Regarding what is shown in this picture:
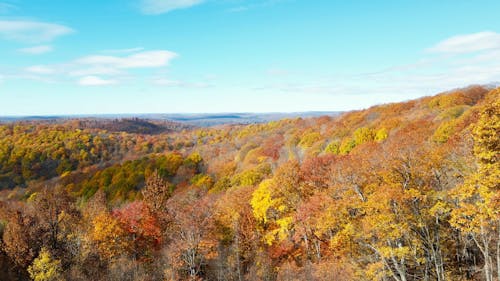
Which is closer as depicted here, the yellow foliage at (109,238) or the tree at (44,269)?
the tree at (44,269)

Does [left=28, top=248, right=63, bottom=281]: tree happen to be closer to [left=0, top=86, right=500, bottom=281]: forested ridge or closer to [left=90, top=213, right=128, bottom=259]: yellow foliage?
[left=0, top=86, right=500, bottom=281]: forested ridge

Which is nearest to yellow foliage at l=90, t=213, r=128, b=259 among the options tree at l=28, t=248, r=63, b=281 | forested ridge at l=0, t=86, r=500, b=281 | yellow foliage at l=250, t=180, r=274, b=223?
forested ridge at l=0, t=86, r=500, b=281

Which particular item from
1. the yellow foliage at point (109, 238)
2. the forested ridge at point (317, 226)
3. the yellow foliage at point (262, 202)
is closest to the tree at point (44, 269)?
the forested ridge at point (317, 226)

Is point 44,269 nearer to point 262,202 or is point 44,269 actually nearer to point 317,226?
point 262,202

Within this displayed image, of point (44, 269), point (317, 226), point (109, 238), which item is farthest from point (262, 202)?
point (44, 269)

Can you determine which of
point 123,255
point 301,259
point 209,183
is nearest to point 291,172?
point 301,259

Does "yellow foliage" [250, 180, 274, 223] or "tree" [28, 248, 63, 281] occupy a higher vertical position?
"yellow foliage" [250, 180, 274, 223]

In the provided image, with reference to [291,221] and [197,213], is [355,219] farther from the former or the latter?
[197,213]

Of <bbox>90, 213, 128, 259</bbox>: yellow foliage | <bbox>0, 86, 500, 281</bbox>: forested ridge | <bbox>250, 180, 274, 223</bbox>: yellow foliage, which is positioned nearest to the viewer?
<bbox>0, 86, 500, 281</bbox>: forested ridge

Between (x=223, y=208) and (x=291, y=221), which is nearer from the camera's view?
(x=291, y=221)

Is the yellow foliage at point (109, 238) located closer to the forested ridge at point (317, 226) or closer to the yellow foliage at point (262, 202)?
the forested ridge at point (317, 226)

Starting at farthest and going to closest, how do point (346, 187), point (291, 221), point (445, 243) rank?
point (291, 221)
point (346, 187)
point (445, 243)
